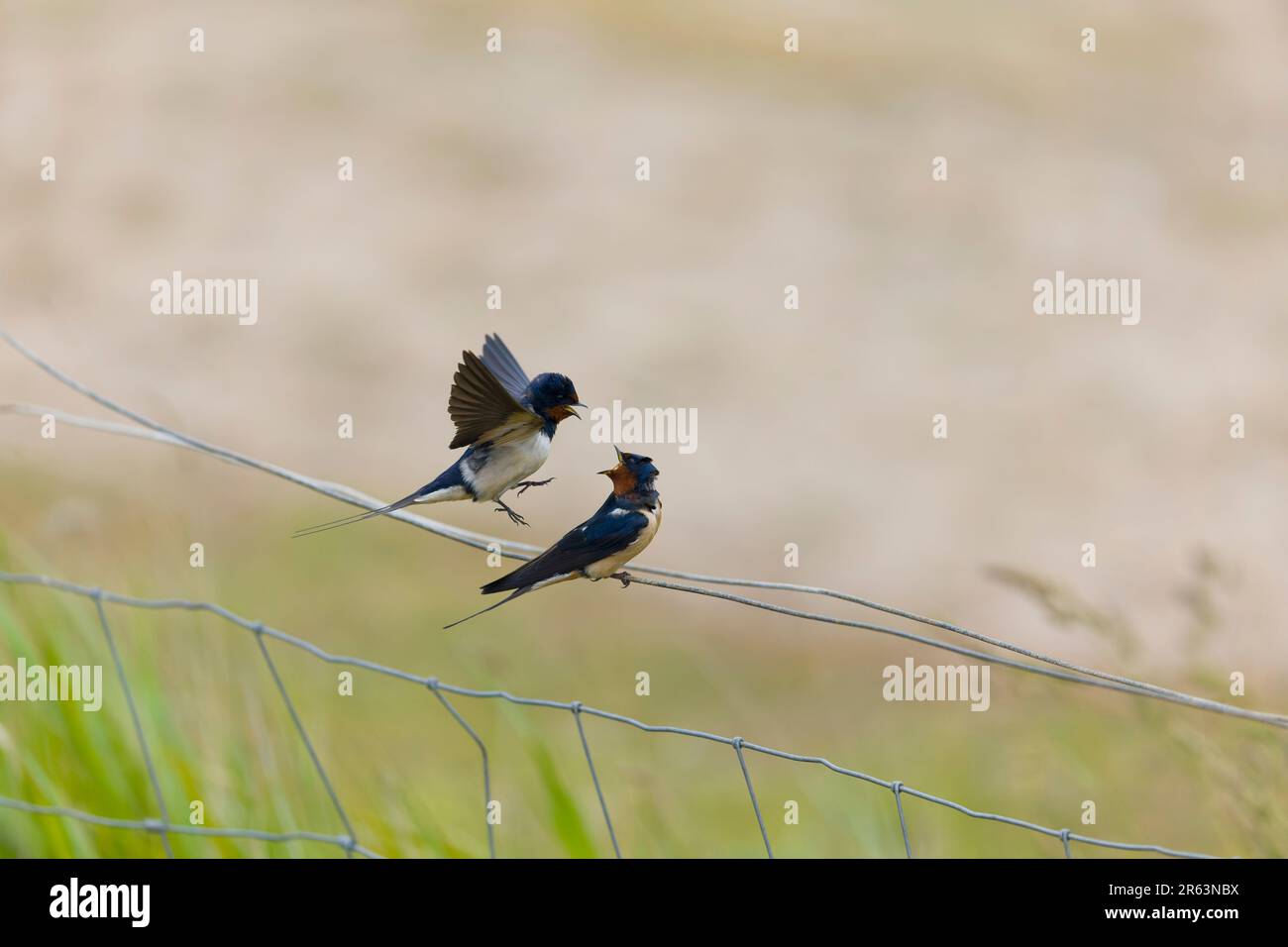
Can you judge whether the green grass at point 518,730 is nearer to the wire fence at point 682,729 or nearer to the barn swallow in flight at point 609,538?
the wire fence at point 682,729

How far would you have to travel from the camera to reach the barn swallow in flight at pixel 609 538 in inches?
67.7

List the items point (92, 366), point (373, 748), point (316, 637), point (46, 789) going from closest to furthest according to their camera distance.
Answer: point (46, 789)
point (373, 748)
point (316, 637)
point (92, 366)

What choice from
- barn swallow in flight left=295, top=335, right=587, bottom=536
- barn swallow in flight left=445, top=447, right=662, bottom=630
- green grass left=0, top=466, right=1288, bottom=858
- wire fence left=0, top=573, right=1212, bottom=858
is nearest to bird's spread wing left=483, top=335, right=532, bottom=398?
barn swallow in flight left=295, top=335, right=587, bottom=536

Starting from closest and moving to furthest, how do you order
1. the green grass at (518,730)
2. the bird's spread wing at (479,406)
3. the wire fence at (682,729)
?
the bird's spread wing at (479,406)
the wire fence at (682,729)
the green grass at (518,730)

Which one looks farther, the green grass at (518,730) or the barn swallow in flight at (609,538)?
the green grass at (518,730)

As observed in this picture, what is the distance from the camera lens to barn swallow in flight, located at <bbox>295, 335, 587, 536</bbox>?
164 cm

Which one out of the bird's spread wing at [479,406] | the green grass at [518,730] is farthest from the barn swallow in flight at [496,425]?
the green grass at [518,730]

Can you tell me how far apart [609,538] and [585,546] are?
4cm

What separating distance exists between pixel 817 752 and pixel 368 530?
123 inches

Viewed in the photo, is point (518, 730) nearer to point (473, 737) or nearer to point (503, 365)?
point (473, 737)

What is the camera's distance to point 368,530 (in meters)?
8.26

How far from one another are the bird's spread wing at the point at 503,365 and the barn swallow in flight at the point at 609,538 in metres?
0.20
